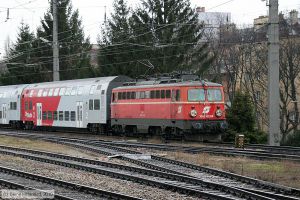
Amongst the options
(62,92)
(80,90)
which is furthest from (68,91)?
(80,90)

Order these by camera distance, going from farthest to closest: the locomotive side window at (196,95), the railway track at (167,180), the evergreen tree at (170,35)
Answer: the evergreen tree at (170,35), the locomotive side window at (196,95), the railway track at (167,180)

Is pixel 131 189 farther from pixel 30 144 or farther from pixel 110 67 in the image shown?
pixel 110 67

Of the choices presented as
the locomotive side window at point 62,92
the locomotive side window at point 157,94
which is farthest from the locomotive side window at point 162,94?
the locomotive side window at point 62,92

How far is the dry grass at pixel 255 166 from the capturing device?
14904mm

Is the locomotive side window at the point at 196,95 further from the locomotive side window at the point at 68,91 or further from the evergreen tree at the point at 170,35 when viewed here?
the evergreen tree at the point at 170,35

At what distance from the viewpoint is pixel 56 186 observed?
13.4 metres

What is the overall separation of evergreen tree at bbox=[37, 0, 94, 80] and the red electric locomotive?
28488mm

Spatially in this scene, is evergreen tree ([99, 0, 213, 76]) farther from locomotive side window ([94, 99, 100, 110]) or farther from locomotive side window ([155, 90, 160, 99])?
locomotive side window ([155, 90, 160, 99])

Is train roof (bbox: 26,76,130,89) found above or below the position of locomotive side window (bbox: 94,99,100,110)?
above

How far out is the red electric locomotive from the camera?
26.5 m

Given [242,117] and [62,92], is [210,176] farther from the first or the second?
[62,92]

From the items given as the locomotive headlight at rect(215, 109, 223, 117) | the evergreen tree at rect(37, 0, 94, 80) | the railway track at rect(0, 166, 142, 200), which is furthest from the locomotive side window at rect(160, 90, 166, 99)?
the evergreen tree at rect(37, 0, 94, 80)

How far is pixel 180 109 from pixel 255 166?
955cm

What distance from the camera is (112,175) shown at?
15477 mm
